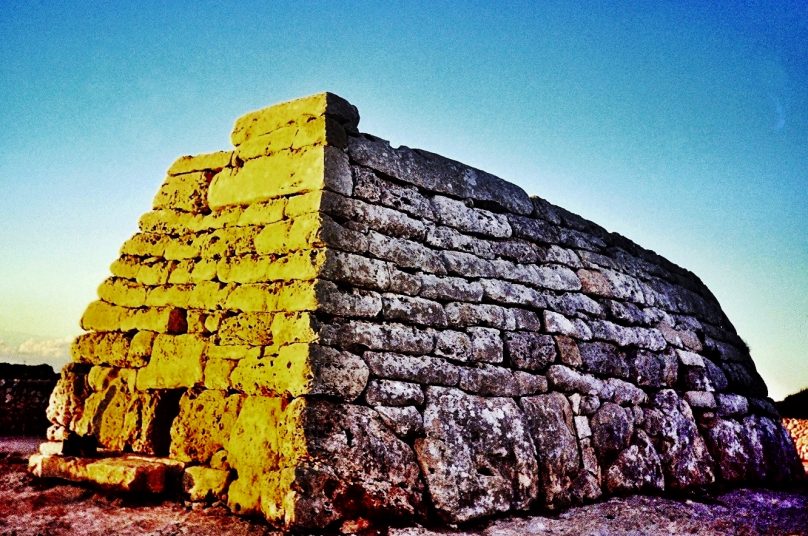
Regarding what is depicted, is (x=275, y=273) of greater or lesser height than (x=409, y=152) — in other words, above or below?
below

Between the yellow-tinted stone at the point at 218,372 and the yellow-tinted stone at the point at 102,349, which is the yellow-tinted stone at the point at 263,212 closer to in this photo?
the yellow-tinted stone at the point at 218,372

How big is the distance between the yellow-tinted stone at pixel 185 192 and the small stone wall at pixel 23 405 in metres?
3.70

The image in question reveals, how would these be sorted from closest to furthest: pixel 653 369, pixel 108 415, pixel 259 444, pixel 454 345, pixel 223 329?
1. pixel 259 444
2. pixel 223 329
3. pixel 454 345
4. pixel 108 415
5. pixel 653 369

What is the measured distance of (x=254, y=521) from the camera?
303 cm

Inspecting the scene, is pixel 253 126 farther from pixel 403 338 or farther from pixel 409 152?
pixel 403 338

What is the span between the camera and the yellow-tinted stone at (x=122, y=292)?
4289 mm

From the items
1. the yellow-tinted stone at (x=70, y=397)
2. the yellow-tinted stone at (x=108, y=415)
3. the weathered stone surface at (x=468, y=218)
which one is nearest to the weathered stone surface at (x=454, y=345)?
the weathered stone surface at (x=468, y=218)

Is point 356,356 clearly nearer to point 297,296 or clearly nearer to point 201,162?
point 297,296

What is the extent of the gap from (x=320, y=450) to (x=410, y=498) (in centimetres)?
63

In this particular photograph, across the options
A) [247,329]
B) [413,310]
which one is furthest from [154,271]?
[413,310]

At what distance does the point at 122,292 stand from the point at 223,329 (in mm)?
1241

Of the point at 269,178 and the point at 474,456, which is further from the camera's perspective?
the point at 269,178

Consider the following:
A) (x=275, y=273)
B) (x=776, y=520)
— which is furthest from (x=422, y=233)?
(x=776, y=520)

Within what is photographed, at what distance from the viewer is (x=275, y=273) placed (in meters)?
3.58
